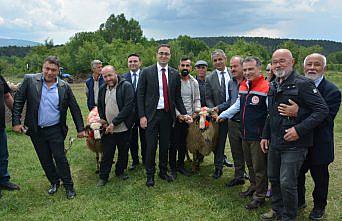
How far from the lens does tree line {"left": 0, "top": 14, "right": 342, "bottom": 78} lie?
56.8 metres

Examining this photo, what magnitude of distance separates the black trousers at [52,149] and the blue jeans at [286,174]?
3424mm

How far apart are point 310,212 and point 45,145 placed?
435cm

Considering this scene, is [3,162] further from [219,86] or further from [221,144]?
[219,86]

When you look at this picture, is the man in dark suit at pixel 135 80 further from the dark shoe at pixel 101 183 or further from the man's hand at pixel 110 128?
the dark shoe at pixel 101 183

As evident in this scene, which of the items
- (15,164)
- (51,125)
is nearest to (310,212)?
(51,125)

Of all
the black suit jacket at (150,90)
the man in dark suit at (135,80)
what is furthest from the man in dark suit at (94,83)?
the black suit jacket at (150,90)

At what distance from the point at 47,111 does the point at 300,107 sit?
3903 mm

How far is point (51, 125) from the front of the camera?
5.88m

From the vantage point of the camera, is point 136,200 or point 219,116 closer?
point 136,200

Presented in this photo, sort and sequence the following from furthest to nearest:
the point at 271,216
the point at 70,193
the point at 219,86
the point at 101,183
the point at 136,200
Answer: the point at 219,86 → the point at 101,183 → the point at 70,193 → the point at 136,200 → the point at 271,216

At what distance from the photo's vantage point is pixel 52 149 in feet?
19.7

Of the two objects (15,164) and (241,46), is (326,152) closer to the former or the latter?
(15,164)

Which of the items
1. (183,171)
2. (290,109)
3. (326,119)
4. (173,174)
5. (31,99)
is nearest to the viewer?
(290,109)

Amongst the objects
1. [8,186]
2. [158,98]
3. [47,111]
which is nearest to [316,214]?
[158,98]
